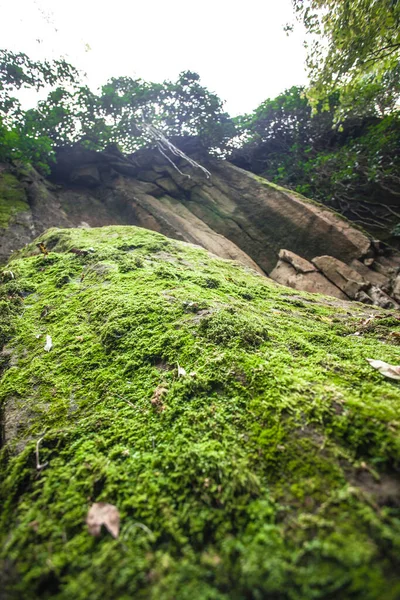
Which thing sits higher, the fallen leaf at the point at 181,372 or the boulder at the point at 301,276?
the fallen leaf at the point at 181,372

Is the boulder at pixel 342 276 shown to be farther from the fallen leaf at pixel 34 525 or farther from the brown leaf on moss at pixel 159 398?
the fallen leaf at pixel 34 525

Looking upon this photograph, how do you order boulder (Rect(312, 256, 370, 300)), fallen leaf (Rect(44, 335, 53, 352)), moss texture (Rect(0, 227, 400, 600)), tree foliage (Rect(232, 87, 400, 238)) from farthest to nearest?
tree foliage (Rect(232, 87, 400, 238))
boulder (Rect(312, 256, 370, 300))
fallen leaf (Rect(44, 335, 53, 352))
moss texture (Rect(0, 227, 400, 600))

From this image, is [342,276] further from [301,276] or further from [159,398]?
[159,398]

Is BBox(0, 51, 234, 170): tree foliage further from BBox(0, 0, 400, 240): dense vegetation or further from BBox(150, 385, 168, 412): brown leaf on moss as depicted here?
BBox(150, 385, 168, 412): brown leaf on moss

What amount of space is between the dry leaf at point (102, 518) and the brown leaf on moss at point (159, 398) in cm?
54

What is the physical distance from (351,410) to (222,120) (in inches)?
626

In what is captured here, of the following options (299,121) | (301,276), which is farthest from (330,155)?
(301,276)

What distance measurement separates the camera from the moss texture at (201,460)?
0.84m

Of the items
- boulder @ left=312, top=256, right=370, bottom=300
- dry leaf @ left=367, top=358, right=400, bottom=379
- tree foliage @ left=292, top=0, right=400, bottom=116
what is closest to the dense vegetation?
tree foliage @ left=292, top=0, right=400, bottom=116

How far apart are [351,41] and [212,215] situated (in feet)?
22.5

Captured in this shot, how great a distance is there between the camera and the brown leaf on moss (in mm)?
1593

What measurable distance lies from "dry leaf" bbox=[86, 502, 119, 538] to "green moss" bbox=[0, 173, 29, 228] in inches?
325

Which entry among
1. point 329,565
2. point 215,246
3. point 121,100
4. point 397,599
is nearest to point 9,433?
point 329,565

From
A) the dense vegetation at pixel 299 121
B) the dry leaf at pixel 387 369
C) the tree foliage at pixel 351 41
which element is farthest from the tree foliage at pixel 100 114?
the dry leaf at pixel 387 369
